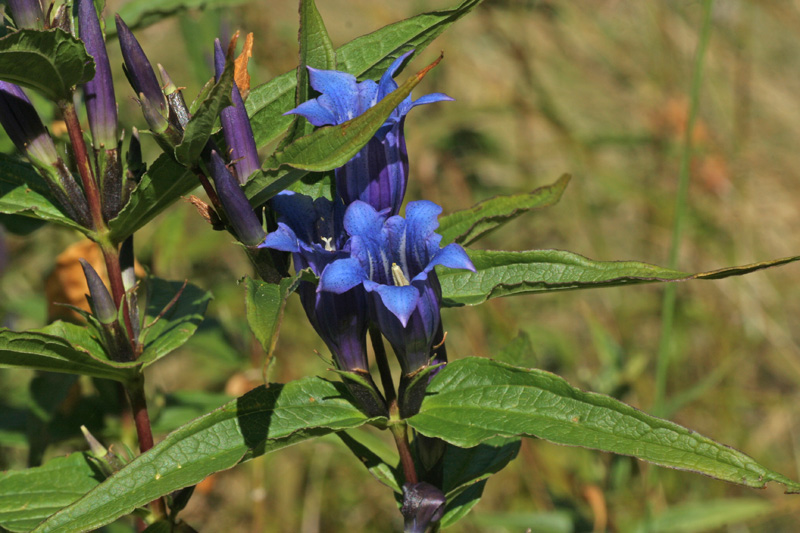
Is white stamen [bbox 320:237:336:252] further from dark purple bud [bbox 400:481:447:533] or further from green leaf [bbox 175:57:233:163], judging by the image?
dark purple bud [bbox 400:481:447:533]

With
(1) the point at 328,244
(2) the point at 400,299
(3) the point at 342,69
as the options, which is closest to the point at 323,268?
(1) the point at 328,244

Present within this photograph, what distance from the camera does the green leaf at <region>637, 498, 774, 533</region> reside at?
8.88 ft

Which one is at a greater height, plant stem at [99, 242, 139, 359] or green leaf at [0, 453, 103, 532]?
plant stem at [99, 242, 139, 359]

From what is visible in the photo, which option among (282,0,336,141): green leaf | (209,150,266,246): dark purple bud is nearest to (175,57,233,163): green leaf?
(209,150,266,246): dark purple bud

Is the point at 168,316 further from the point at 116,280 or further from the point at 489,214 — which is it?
the point at 489,214

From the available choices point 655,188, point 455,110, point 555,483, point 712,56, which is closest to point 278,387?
point 555,483

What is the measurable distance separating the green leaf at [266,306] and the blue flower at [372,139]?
1.03 ft

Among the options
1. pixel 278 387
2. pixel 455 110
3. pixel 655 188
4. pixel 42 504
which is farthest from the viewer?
pixel 655 188

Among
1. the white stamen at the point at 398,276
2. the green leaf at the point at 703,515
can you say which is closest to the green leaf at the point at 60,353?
the white stamen at the point at 398,276

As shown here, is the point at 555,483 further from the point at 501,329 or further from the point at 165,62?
the point at 165,62

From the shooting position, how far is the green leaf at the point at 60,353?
128cm

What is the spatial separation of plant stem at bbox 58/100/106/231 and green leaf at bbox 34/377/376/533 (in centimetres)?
50

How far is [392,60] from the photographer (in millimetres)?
1492

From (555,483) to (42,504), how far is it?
7.74ft
